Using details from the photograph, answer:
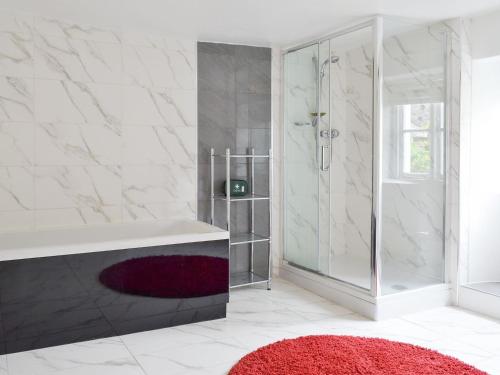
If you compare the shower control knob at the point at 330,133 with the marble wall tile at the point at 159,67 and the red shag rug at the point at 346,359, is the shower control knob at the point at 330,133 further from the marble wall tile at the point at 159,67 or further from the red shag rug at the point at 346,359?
the red shag rug at the point at 346,359

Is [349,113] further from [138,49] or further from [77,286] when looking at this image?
[77,286]

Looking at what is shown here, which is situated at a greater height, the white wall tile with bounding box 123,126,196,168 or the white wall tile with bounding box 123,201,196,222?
the white wall tile with bounding box 123,126,196,168

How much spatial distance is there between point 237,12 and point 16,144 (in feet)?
6.47

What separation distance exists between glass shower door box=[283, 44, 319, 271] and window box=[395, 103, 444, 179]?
0.83 m

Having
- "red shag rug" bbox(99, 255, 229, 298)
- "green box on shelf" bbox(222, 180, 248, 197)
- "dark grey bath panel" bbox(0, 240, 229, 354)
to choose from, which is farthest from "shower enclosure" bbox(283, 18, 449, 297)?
"dark grey bath panel" bbox(0, 240, 229, 354)

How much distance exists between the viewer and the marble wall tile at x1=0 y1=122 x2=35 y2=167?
3.77 m

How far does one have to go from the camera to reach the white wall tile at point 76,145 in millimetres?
3916

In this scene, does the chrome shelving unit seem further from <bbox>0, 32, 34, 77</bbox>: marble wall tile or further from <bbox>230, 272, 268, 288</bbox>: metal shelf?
<bbox>0, 32, 34, 77</bbox>: marble wall tile

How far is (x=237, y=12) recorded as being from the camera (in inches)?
144

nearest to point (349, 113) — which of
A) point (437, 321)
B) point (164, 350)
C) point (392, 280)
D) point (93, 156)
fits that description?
point (392, 280)

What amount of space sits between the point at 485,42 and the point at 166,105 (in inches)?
105

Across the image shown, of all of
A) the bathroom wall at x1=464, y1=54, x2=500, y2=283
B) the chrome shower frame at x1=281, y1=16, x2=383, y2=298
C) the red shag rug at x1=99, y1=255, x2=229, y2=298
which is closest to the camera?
the red shag rug at x1=99, y1=255, x2=229, y2=298

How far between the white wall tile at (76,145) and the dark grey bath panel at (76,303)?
1108mm

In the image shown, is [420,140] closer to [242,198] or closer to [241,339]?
[242,198]
